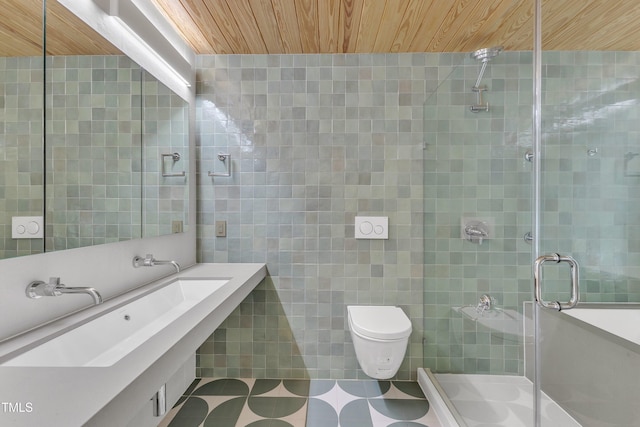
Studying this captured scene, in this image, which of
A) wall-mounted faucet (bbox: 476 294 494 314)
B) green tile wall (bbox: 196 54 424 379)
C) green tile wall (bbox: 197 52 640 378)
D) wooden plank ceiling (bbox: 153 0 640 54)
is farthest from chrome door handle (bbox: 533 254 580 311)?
green tile wall (bbox: 196 54 424 379)

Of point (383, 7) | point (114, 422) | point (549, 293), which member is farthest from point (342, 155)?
point (114, 422)

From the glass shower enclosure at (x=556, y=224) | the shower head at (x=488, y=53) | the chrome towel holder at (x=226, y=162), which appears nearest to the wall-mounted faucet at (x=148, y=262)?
the chrome towel holder at (x=226, y=162)

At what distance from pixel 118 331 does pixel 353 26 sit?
1892 mm

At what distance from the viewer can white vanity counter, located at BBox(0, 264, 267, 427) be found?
1.96 feet

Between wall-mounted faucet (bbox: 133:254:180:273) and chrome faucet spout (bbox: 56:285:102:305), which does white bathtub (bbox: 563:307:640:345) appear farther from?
wall-mounted faucet (bbox: 133:254:180:273)

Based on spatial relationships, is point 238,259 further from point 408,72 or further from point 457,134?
point 408,72

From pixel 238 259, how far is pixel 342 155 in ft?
3.26

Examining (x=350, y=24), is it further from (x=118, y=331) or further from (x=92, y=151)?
(x=118, y=331)

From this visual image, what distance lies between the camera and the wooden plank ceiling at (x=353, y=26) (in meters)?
0.98

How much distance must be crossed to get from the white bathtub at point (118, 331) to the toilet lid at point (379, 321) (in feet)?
2.57

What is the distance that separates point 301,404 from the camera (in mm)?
1957

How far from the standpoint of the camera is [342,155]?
223 cm

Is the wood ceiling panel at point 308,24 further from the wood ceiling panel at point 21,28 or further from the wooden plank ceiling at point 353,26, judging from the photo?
the wood ceiling panel at point 21,28

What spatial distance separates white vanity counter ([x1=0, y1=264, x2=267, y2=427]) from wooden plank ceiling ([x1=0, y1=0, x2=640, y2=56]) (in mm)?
865
